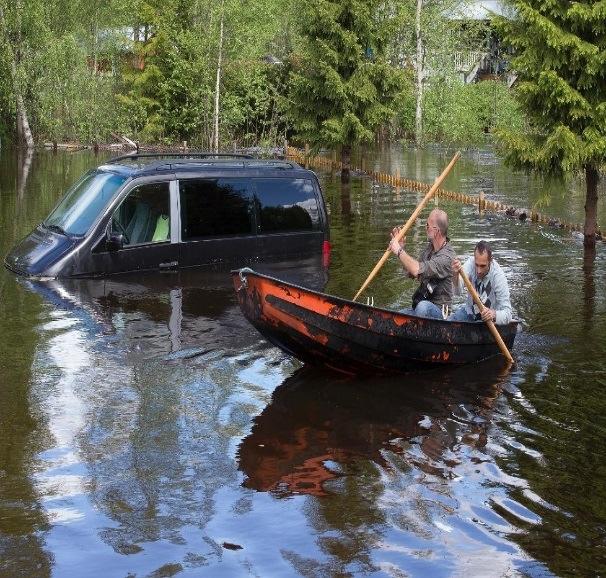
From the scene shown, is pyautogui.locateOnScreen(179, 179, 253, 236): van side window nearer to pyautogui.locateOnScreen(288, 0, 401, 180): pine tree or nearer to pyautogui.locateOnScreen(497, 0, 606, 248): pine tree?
pyautogui.locateOnScreen(497, 0, 606, 248): pine tree

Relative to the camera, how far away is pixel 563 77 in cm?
2031

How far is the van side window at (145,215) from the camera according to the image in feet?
50.8

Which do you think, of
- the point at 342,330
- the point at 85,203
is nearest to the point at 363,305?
the point at 342,330

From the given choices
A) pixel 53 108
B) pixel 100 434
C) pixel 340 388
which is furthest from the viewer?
pixel 53 108

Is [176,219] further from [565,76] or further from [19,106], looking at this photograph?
[19,106]

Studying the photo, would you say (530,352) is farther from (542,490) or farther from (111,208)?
(111,208)

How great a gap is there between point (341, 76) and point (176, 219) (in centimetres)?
2367

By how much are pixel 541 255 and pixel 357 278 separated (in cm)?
517

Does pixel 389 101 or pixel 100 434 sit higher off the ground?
pixel 389 101

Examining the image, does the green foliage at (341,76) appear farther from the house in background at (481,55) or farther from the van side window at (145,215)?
the house in background at (481,55)

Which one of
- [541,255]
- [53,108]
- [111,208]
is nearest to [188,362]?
[111,208]

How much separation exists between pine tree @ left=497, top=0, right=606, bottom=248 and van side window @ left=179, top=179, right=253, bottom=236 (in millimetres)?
6827

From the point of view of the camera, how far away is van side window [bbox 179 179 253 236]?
16.0 metres

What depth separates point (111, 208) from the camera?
1527cm
